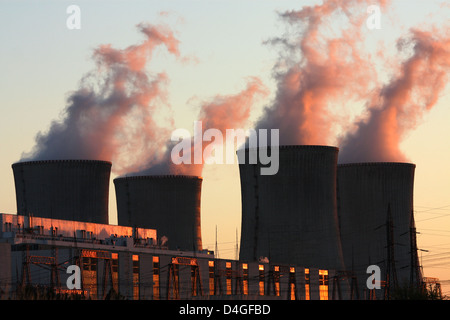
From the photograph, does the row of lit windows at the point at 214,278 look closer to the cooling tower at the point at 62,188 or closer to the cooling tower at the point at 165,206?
the cooling tower at the point at 165,206

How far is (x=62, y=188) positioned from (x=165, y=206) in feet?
29.0

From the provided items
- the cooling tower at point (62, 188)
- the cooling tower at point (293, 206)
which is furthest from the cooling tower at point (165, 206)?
the cooling tower at point (293, 206)

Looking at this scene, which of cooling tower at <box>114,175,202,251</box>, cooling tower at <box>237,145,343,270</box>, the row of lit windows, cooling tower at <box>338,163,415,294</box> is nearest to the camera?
the row of lit windows

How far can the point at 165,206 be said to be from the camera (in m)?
68.3

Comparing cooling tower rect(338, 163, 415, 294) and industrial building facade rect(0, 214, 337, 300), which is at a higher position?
cooling tower rect(338, 163, 415, 294)

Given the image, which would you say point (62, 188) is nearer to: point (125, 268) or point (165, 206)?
point (165, 206)

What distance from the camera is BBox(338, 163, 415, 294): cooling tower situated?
65.0 meters

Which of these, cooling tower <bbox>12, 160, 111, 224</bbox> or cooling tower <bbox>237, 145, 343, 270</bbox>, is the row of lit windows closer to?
cooling tower <bbox>237, 145, 343, 270</bbox>

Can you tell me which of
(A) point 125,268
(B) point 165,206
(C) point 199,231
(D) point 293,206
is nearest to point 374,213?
(C) point 199,231

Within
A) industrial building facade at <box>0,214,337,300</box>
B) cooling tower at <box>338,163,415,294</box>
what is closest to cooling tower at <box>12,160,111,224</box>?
industrial building facade at <box>0,214,337,300</box>

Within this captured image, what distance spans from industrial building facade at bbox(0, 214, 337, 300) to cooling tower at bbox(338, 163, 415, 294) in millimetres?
3756

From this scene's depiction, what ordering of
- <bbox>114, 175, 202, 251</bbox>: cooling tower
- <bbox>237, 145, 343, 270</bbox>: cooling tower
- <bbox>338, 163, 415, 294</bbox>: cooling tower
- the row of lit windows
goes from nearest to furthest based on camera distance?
the row of lit windows, <bbox>237, 145, 343, 270</bbox>: cooling tower, <bbox>338, 163, 415, 294</bbox>: cooling tower, <bbox>114, 175, 202, 251</bbox>: cooling tower
